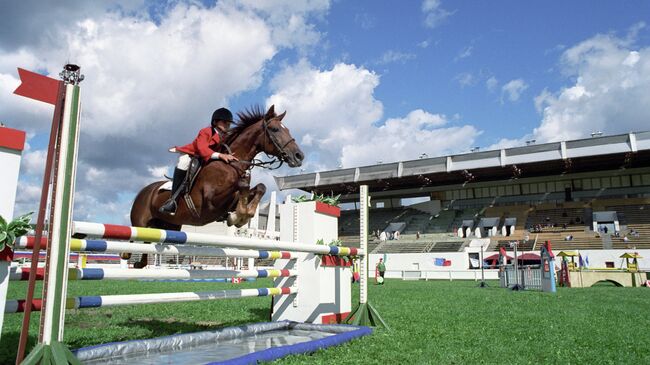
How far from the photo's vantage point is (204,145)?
4.18 m

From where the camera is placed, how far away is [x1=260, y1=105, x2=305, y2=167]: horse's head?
430 centimetres

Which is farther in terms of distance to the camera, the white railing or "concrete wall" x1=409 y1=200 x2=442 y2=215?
"concrete wall" x1=409 y1=200 x2=442 y2=215

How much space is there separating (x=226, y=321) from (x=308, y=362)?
3.16 metres

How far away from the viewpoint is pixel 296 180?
4178cm

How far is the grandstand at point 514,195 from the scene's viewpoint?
29.7m

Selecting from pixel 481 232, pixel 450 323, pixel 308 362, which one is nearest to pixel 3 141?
pixel 308 362

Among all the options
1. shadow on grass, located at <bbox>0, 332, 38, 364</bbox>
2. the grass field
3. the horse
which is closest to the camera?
shadow on grass, located at <bbox>0, 332, 38, 364</bbox>

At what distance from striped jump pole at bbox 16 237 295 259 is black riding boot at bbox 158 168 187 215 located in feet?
1.36

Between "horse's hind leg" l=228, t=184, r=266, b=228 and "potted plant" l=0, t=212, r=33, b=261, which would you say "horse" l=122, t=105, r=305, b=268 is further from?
"potted plant" l=0, t=212, r=33, b=261

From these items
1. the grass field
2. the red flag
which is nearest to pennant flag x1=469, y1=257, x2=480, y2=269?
the grass field

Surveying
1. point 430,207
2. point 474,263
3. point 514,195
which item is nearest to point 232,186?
point 474,263

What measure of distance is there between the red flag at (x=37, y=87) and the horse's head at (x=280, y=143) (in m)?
2.14

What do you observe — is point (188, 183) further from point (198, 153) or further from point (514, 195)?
point (514, 195)

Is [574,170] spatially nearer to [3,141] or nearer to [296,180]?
[296,180]
